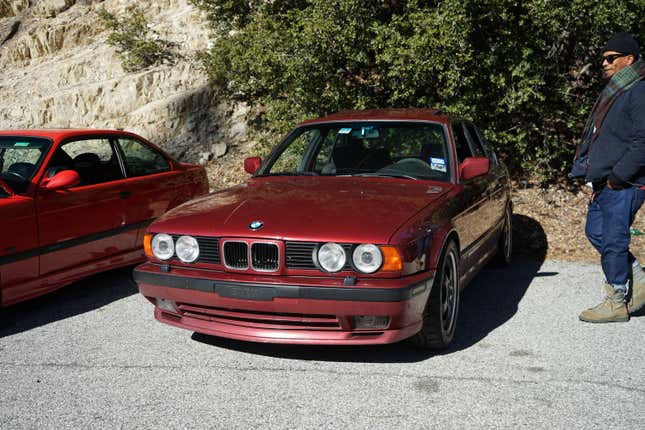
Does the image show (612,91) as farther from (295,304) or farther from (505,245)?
(295,304)

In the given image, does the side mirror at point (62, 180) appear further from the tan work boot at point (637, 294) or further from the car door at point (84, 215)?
the tan work boot at point (637, 294)

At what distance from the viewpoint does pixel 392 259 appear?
12.1 feet

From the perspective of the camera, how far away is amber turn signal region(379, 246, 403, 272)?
12.1ft

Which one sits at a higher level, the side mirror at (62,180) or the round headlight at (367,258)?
the side mirror at (62,180)

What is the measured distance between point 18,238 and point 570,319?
4197 millimetres

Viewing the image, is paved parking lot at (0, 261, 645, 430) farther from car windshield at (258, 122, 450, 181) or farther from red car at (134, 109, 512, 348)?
car windshield at (258, 122, 450, 181)

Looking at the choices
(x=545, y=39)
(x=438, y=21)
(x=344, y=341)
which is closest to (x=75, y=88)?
(x=438, y=21)

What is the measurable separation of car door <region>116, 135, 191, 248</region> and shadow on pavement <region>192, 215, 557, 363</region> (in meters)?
1.90

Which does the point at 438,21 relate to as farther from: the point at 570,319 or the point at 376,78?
the point at 570,319

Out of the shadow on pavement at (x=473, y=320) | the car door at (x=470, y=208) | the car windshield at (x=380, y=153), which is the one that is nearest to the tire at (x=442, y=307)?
the shadow on pavement at (x=473, y=320)

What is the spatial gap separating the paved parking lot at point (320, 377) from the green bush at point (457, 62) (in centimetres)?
409

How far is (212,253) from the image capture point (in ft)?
13.2

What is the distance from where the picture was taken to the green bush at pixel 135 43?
13172 millimetres

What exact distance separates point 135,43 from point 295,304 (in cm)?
1104
